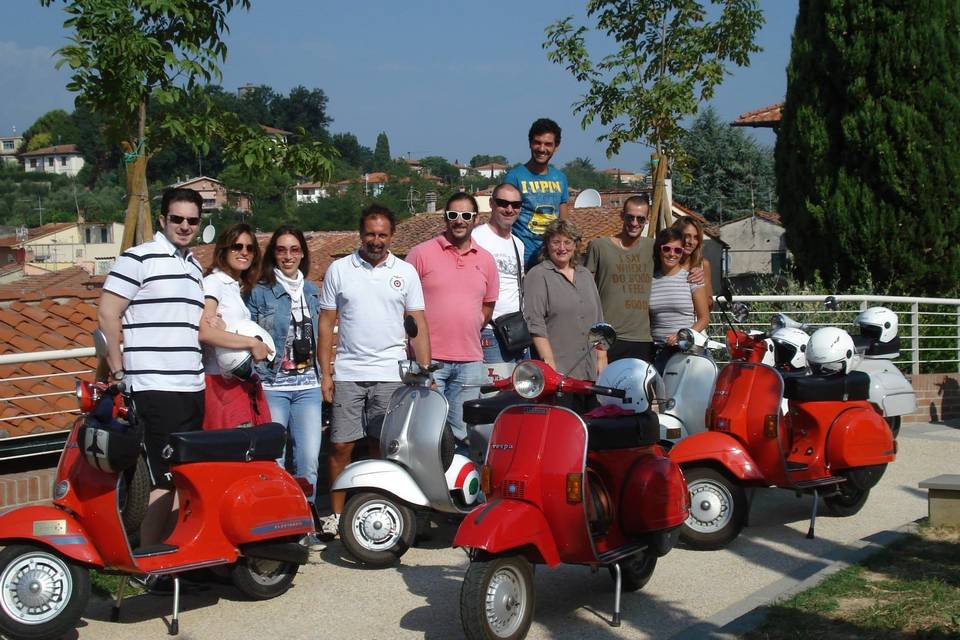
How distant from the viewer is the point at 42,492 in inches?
255

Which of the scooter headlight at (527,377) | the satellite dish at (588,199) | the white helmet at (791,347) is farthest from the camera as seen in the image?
the satellite dish at (588,199)

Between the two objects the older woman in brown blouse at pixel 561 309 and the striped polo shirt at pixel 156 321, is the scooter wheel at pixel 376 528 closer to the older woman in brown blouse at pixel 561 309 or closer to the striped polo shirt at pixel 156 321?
the striped polo shirt at pixel 156 321

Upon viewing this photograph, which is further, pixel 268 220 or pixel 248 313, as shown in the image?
pixel 268 220

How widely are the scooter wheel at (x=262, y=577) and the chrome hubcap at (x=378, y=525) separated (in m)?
0.54

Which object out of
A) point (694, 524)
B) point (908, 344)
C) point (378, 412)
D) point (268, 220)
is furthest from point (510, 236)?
point (268, 220)

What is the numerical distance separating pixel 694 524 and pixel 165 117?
176 inches

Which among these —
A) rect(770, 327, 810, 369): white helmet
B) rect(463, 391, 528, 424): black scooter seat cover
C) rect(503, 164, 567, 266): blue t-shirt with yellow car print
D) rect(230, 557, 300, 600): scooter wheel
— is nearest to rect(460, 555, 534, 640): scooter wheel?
rect(463, 391, 528, 424): black scooter seat cover

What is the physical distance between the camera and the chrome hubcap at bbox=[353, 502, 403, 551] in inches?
248

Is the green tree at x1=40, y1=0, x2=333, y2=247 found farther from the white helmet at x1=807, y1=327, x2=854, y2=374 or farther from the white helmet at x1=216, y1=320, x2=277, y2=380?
the white helmet at x1=807, y1=327, x2=854, y2=374

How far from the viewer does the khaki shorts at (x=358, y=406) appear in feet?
22.1

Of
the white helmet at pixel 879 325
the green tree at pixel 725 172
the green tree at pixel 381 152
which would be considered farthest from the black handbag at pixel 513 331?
the green tree at pixel 381 152

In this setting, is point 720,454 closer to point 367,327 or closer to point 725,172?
point 367,327

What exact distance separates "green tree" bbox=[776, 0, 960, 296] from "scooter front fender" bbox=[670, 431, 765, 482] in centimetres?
875

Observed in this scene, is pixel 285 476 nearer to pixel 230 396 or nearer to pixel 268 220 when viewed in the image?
pixel 230 396
